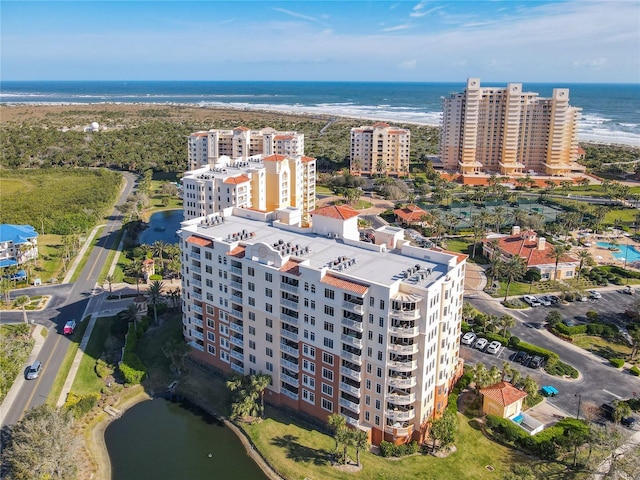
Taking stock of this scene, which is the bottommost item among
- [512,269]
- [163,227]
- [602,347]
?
[602,347]

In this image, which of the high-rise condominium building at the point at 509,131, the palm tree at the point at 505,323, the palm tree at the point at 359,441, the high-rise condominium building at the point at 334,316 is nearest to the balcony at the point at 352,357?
the high-rise condominium building at the point at 334,316

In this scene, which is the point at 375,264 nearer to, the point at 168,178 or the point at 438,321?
the point at 438,321

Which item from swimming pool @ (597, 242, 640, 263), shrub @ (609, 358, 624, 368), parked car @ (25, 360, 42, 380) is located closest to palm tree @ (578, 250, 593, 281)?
swimming pool @ (597, 242, 640, 263)

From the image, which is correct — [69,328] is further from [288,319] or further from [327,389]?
[327,389]

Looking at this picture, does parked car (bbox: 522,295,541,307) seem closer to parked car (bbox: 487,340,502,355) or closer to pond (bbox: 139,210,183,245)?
parked car (bbox: 487,340,502,355)

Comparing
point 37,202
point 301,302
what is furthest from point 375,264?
point 37,202

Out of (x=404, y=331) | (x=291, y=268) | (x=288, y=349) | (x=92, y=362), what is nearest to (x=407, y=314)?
(x=404, y=331)
